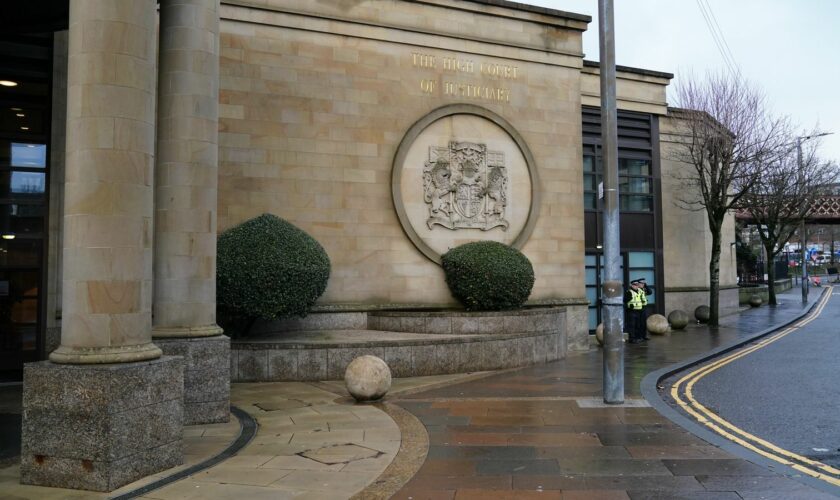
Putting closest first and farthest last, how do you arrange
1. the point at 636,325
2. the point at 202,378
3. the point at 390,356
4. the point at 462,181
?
1. the point at 202,378
2. the point at 390,356
3. the point at 462,181
4. the point at 636,325

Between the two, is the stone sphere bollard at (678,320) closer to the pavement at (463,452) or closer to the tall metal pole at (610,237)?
the pavement at (463,452)

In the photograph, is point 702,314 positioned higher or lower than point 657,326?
higher

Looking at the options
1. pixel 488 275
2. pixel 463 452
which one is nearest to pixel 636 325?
pixel 488 275

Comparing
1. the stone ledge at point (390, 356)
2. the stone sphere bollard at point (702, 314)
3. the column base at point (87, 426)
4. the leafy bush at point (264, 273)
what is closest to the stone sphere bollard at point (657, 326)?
the stone sphere bollard at point (702, 314)

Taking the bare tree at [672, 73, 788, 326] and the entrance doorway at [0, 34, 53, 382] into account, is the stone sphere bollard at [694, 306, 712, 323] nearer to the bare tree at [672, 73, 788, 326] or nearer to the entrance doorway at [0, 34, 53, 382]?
the bare tree at [672, 73, 788, 326]

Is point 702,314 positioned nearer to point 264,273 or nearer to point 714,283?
point 714,283

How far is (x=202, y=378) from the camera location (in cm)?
852

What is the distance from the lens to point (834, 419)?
28.6 feet

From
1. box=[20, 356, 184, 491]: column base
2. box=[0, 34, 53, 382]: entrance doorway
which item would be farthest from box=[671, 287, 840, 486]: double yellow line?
box=[0, 34, 53, 382]: entrance doorway

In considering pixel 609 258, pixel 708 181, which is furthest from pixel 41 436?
pixel 708 181

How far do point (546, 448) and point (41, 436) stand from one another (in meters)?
5.19

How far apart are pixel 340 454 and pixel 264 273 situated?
19.1 feet

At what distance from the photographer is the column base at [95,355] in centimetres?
604

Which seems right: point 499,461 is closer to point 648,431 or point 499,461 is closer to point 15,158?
point 648,431
